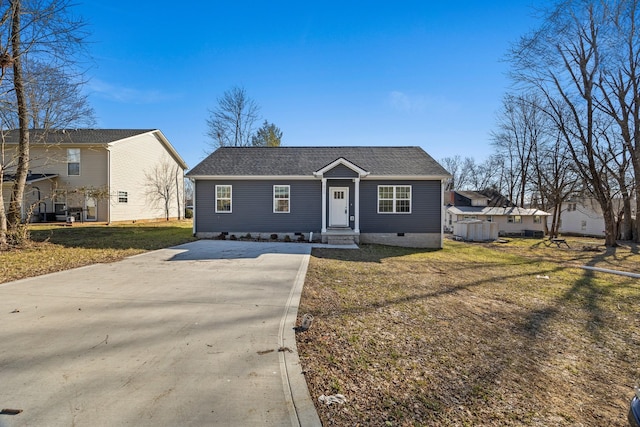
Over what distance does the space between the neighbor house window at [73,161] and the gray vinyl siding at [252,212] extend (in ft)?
37.8

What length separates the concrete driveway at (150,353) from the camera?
236 cm

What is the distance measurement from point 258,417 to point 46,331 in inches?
133

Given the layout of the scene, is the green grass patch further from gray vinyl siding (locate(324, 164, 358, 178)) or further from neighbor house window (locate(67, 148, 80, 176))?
neighbor house window (locate(67, 148, 80, 176))

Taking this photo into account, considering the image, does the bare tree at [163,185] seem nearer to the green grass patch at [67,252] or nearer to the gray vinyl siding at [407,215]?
the green grass patch at [67,252]

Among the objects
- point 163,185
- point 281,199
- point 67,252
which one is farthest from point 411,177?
point 163,185

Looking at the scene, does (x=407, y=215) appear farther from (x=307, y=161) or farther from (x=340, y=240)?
(x=307, y=161)

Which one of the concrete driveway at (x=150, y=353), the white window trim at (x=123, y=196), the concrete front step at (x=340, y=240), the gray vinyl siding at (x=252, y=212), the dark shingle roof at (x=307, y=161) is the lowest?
the concrete driveway at (x=150, y=353)

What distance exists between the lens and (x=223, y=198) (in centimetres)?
1488

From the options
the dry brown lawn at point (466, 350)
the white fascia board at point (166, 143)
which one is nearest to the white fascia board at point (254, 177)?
the dry brown lawn at point (466, 350)

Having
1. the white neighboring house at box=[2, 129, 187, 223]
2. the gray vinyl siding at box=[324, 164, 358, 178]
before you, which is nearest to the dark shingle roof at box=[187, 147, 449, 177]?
the gray vinyl siding at box=[324, 164, 358, 178]

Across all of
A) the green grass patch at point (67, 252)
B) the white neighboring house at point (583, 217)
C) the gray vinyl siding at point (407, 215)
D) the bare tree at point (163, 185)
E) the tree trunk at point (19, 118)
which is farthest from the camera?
the white neighboring house at point (583, 217)

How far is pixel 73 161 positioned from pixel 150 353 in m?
22.7

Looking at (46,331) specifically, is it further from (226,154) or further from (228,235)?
(226,154)

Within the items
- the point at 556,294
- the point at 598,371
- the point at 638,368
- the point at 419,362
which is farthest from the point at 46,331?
the point at 556,294
